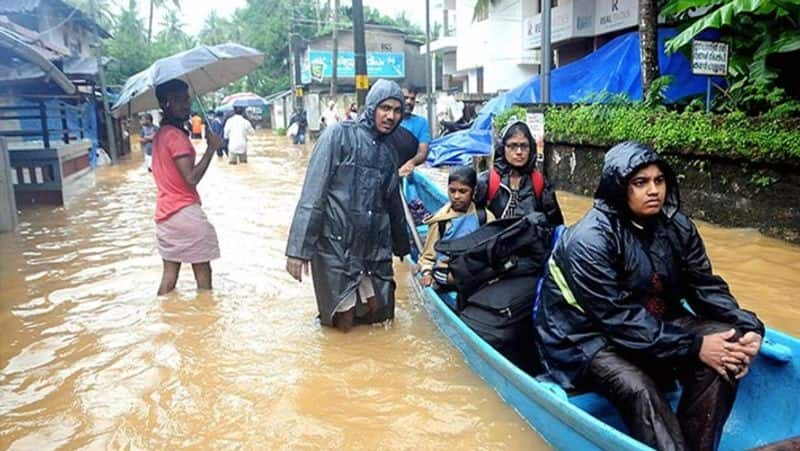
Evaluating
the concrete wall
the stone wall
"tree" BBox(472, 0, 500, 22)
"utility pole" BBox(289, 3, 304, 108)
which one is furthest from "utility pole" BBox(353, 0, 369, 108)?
"utility pole" BBox(289, 3, 304, 108)

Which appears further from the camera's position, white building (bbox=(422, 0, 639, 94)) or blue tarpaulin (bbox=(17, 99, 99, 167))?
white building (bbox=(422, 0, 639, 94))

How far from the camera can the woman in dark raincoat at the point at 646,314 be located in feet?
8.18

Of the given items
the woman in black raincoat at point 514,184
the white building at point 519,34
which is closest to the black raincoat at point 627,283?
the woman in black raincoat at point 514,184

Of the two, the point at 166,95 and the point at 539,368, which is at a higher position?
the point at 166,95

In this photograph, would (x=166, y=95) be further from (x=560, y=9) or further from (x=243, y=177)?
(x=560, y=9)

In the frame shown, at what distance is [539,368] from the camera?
3463mm

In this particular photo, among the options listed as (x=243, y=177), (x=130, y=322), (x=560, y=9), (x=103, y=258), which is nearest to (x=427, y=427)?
(x=130, y=322)

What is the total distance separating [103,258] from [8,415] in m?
3.92

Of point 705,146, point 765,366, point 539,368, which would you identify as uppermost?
point 705,146

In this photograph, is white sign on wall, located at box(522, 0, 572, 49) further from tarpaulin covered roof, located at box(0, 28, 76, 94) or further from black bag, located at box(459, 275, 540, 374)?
black bag, located at box(459, 275, 540, 374)

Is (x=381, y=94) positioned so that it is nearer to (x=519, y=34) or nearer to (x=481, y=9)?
(x=519, y=34)

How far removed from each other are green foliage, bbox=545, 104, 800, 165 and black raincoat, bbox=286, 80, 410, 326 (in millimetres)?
4699

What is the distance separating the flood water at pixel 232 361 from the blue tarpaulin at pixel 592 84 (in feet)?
14.4

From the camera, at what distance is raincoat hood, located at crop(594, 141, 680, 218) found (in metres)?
2.55
